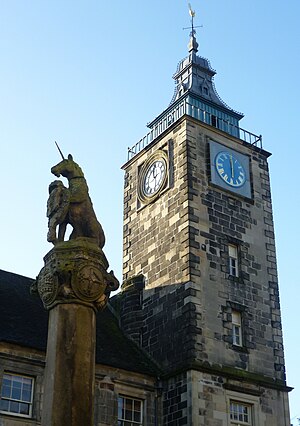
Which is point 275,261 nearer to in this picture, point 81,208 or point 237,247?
point 237,247

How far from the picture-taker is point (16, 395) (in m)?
20.1

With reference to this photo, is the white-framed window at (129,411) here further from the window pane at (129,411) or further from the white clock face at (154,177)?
the white clock face at (154,177)

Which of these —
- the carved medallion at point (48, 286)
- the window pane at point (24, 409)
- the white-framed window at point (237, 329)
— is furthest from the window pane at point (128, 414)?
the carved medallion at point (48, 286)

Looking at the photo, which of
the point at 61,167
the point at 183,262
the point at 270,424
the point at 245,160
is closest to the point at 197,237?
the point at 183,262

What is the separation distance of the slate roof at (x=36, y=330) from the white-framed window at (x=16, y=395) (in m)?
0.97

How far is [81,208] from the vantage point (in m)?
12.4

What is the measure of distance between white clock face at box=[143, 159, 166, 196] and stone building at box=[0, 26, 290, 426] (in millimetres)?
51

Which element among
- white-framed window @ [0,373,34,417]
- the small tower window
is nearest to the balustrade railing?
the small tower window

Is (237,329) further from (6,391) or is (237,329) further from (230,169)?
(6,391)

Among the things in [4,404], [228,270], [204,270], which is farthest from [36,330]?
[228,270]

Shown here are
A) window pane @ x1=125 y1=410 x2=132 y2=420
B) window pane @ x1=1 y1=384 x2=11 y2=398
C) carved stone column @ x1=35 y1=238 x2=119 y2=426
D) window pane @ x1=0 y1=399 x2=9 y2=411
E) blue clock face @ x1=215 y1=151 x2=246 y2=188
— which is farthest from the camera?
blue clock face @ x1=215 y1=151 x2=246 y2=188

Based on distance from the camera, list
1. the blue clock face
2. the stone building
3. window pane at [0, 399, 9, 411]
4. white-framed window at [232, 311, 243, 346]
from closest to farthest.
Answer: window pane at [0, 399, 9, 411] < the stone building < white-framed window at [232, 311, 243, 346] < the blue clock face

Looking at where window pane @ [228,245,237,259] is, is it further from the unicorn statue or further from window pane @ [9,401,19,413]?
the unicorn statue

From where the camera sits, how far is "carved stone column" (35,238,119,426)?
34.8 ft
